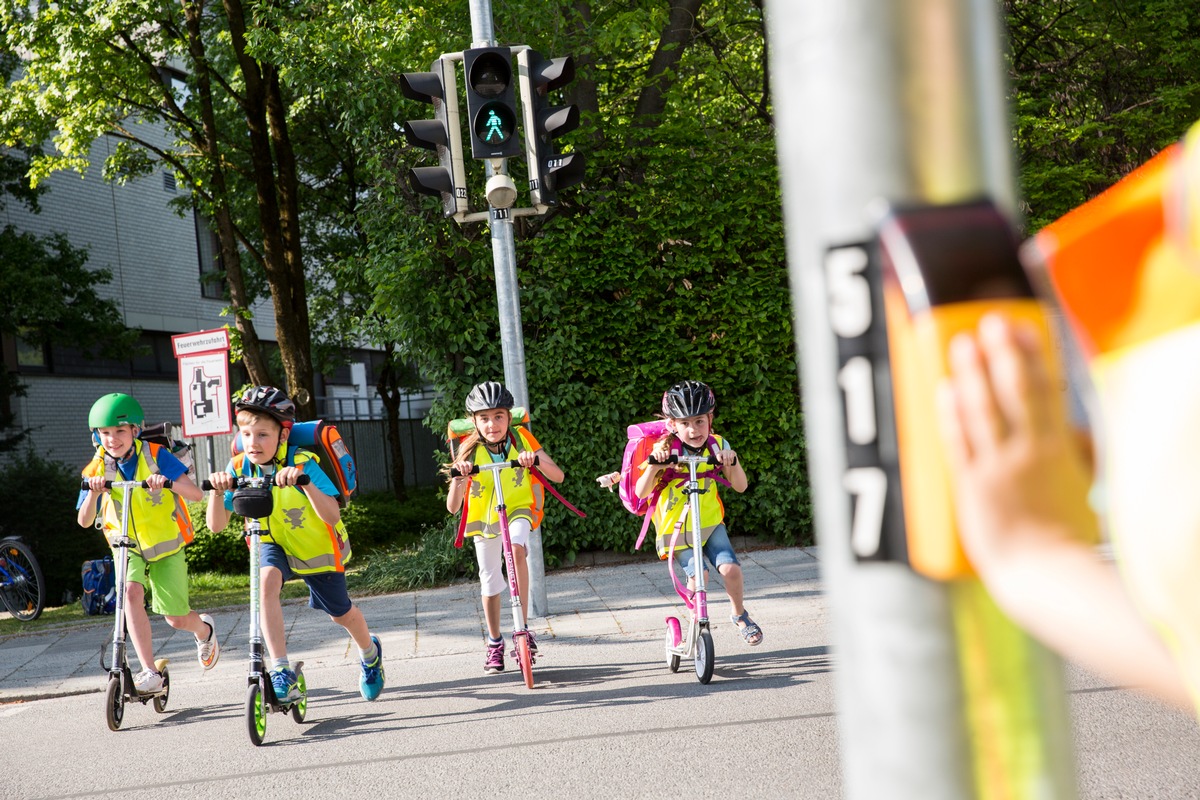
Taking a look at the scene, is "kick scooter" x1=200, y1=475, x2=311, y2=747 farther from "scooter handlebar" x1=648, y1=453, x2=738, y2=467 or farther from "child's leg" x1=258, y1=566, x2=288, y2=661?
"scooter handlebar" x1=648, y1=453, x2=738, y2=467

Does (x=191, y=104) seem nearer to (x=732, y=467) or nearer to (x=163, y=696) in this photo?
(x=163, y=696)

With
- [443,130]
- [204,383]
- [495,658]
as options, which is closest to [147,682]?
[495,658]

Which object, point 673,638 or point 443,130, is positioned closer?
point 673,638

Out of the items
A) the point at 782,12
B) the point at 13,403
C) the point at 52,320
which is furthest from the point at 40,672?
the point at 13,403

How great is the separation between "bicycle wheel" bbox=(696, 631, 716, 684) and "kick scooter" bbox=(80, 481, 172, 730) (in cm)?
333

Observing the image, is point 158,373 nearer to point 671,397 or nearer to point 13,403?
point 13,403

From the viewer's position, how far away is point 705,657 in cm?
663

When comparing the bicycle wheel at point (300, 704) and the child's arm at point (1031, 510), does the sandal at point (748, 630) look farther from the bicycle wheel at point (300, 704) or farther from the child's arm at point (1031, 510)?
the child's arm at point (1031, 510)

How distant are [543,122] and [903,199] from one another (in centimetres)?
833

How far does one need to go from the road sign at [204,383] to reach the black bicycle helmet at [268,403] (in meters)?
6.16

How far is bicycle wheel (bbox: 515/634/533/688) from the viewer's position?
6.89 metres

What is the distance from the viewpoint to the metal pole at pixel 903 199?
0.80 metres

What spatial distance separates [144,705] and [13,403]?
16.5 m

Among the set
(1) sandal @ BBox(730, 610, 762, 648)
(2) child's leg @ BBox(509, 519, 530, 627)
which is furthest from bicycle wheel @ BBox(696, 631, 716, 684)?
(2) child's leg @ BBox(509, 519, 530, 627)
